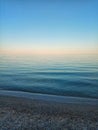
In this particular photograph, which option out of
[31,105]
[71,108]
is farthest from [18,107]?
[71,108]

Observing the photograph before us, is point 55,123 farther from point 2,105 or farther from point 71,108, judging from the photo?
point 2,105

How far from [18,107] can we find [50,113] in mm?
1316

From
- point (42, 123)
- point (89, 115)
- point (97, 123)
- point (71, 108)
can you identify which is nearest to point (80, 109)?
point (71, 108)

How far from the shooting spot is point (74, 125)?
6.46 m

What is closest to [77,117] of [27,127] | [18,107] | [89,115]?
[89,115]

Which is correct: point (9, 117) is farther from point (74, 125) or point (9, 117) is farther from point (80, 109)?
point (80, 109)

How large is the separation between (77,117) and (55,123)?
94cm

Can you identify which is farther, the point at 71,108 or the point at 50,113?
the point at 71,108

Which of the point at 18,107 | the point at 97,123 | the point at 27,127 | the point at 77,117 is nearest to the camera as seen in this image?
the point at 27,127

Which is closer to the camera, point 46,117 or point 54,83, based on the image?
point 46,117

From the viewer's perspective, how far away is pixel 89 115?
24.6ft

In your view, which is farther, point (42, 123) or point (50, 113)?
point (50, 113)

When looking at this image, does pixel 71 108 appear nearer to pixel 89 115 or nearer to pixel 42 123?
pixel 89 115

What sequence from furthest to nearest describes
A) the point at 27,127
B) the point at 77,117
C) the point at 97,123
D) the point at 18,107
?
the point at 18,107, the point at 77,117, the point at 97,123, the point at 27,127
